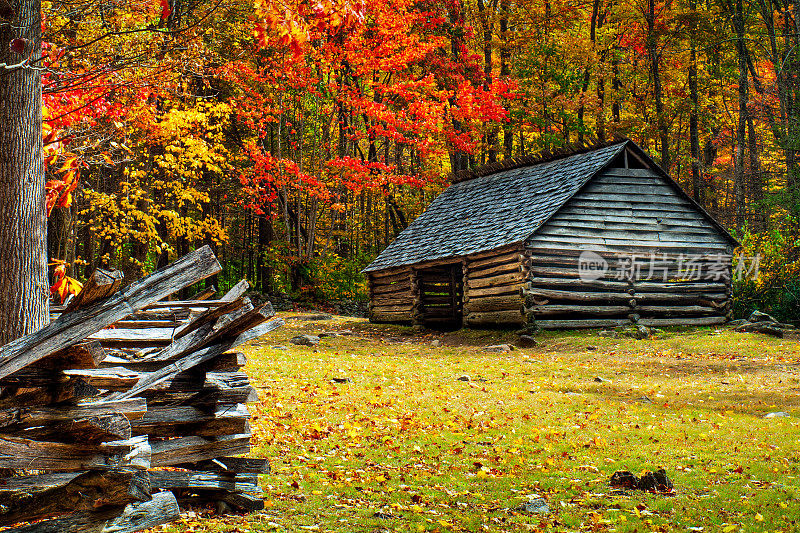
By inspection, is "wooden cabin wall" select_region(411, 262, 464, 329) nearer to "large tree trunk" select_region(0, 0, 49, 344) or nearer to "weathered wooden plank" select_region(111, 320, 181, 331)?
"weathered wooden plank" select_region(111, 320, 181, 331)

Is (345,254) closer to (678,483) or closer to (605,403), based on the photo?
(605,403)

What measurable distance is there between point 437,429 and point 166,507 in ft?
16.3

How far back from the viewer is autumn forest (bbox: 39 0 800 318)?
21938mm

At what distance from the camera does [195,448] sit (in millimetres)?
5535

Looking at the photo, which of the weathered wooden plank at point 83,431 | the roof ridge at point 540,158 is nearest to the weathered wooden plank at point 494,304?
the roof ridge at point 540,158

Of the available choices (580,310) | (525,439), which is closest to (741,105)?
(580,310)

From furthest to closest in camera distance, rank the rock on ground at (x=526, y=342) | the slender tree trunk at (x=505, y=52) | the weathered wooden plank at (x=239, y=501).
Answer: the slender tree trunk at (x=505, y=52), the rock on ground at (x=526, y=342), the weathered wooden plank at (x=239, y=501)

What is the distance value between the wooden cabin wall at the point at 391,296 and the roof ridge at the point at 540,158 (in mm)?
5521

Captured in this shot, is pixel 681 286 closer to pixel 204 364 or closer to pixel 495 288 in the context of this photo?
pixel 495 288

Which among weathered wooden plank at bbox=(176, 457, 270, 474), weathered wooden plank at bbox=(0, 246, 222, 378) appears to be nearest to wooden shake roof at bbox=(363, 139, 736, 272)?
weathered wooden plank at bbox=(176, 457, 270, 474)

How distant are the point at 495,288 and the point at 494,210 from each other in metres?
Result: 3.45

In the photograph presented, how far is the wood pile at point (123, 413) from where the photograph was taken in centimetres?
411

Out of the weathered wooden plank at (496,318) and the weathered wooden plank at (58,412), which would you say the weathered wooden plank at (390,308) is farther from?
the weathered wooden plank at (58,412)

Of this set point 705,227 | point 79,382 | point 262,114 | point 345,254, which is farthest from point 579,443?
point 345,254
